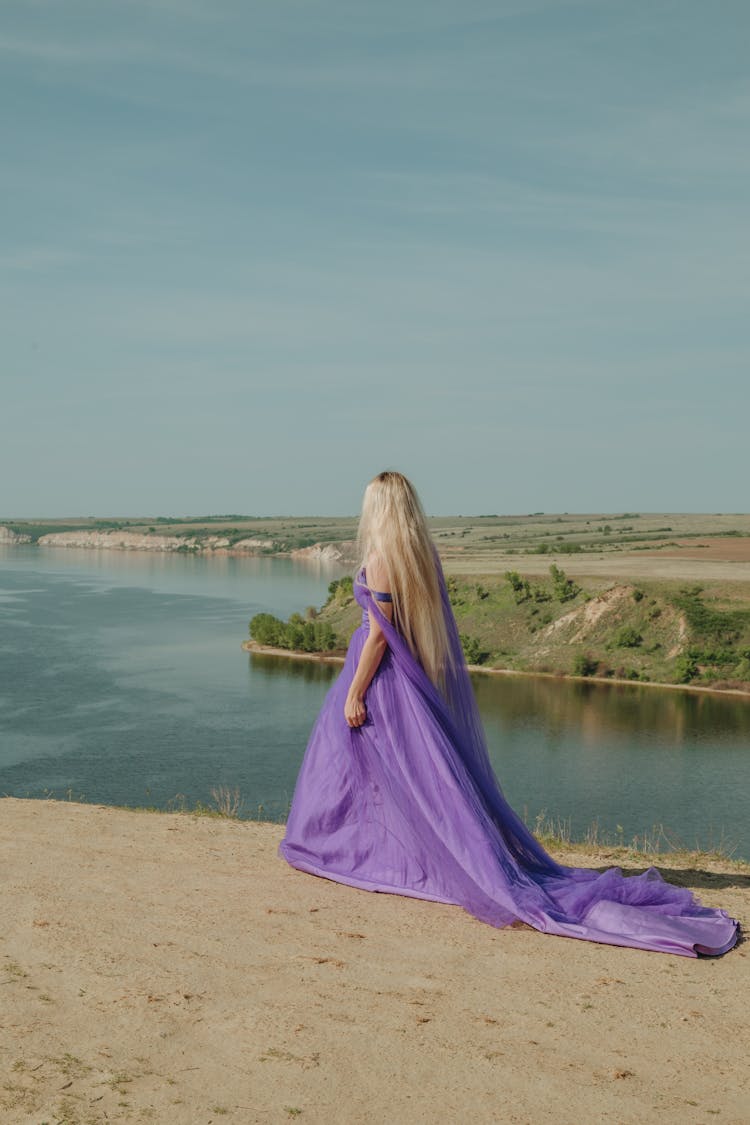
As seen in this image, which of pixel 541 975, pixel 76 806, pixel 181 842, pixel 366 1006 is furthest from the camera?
pixel 76 806

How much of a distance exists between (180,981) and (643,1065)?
6.87ft

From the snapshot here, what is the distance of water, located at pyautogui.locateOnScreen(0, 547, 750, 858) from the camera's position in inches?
1080

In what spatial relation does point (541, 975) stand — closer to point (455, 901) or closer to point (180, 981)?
point (455, 901)

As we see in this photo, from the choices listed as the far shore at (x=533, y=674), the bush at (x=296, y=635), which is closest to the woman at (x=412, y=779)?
the far shore at (x=533, y=674)

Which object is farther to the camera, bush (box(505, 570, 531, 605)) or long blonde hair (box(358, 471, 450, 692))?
bush (box(505, 570, 531, 605))

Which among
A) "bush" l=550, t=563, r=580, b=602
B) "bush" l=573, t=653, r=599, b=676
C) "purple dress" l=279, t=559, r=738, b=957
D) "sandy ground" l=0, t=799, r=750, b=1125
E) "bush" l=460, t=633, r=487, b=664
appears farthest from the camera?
"bush" l=550, t=563, r=580, b=602

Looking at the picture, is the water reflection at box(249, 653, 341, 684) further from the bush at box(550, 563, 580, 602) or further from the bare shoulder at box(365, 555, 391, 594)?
the bare shoulder at box(365, 555, 391, 594)

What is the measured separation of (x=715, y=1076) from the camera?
4445 mm

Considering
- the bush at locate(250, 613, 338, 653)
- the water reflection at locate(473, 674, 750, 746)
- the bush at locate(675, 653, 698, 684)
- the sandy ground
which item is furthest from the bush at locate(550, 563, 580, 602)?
the sandy ground

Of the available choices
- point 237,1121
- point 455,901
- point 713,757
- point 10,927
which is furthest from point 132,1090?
point 713,757

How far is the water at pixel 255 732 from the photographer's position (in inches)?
1080

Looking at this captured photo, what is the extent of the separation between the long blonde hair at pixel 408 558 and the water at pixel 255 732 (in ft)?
23.7

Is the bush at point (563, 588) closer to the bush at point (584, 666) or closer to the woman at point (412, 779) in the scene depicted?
the bush at point (584, 666)

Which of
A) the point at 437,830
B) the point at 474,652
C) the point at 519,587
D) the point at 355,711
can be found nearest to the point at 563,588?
the point at 519,587
